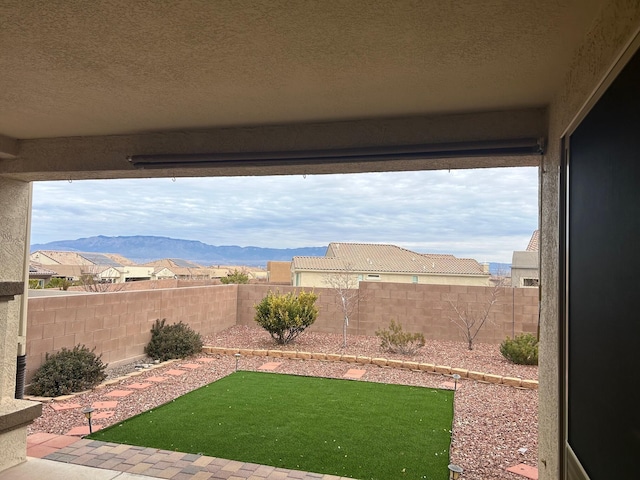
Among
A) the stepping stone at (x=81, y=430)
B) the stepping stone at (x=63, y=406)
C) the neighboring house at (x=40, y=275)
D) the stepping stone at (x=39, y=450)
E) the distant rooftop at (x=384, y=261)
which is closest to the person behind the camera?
the stepping stone at (x=39, y=450)

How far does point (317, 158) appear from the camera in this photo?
304cm

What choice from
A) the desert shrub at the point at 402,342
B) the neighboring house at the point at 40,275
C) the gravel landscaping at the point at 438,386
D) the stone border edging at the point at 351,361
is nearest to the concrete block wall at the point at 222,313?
the gravel landscaping at the point at 438,386

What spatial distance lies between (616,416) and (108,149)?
352 centimetres

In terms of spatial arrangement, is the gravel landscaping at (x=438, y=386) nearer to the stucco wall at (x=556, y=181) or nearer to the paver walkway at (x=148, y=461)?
the paver walkway at (x=148, y=461)

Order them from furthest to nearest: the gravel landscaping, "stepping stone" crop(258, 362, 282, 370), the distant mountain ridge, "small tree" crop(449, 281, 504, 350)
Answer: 1. the distant mountain ridge
2. "small tree" crop(449, 281, 504, 350)
3. "stepping stone" crop(258, 362, 282, 370)
4. the gravel landscaping

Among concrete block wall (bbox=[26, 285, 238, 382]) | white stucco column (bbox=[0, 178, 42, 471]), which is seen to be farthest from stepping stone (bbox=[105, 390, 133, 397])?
white stucco column (bbox=[0, 178, 42, 471])

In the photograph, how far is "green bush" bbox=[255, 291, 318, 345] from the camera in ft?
29.1

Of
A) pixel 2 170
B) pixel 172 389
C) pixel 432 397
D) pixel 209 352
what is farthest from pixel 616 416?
pixel 209 352

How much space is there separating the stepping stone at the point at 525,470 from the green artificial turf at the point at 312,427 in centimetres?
53

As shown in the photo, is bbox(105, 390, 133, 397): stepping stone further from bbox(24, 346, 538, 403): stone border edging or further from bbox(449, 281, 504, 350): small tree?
bbox(449, 281, 504, 350): small tree

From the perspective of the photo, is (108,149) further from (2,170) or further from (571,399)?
(571,399)

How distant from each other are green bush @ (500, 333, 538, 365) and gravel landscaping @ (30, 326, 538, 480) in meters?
0.13

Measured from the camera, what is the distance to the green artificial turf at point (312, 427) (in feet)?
12.2

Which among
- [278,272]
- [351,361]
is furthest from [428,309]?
[278,272]
